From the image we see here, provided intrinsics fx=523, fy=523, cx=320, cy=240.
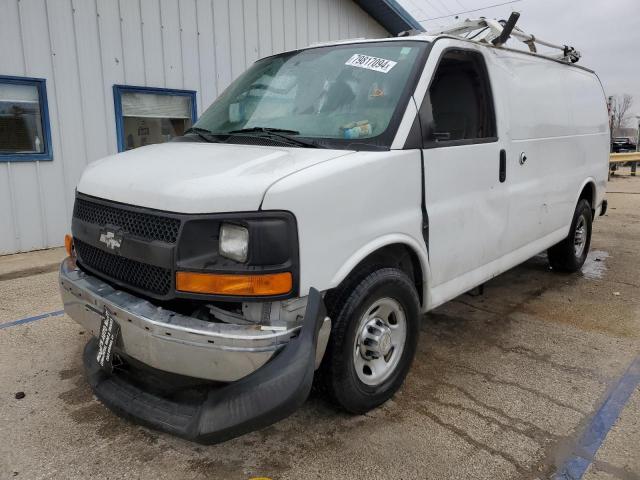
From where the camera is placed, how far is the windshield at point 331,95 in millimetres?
3031

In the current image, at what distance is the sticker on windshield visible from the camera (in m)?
3.25

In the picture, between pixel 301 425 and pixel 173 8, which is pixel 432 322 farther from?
pixel 173 8

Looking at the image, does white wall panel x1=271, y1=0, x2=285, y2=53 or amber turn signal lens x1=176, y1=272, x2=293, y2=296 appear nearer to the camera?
amber turn signal lens x1=176, y1=272, x2=293, y2=296

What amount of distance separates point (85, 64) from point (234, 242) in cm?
606

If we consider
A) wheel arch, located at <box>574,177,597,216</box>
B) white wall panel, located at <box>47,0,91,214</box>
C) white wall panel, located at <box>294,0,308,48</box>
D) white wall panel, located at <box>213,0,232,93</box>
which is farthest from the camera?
white wall panel, located at <box>294,0,308,48</box>

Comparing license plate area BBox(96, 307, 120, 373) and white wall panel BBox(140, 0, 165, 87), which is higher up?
white wall panel BBox(140, 0, 165, 87)

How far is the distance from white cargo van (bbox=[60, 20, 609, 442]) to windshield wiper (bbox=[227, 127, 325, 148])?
0.02m

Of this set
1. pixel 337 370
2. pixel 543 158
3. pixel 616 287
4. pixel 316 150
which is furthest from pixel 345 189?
pixel 616 287

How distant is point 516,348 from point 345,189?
222 centimetres

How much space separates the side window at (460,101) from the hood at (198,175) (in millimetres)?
Answer: 900

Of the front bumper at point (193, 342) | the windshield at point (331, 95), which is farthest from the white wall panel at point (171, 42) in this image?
the front bumper at point (193, 342)

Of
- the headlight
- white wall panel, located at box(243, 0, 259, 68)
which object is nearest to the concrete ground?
the headlight

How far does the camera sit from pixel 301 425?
291 centimetres

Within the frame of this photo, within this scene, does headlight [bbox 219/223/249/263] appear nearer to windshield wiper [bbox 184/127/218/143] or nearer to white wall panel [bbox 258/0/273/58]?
windshield wiper [bbox 184/127/218/143]
